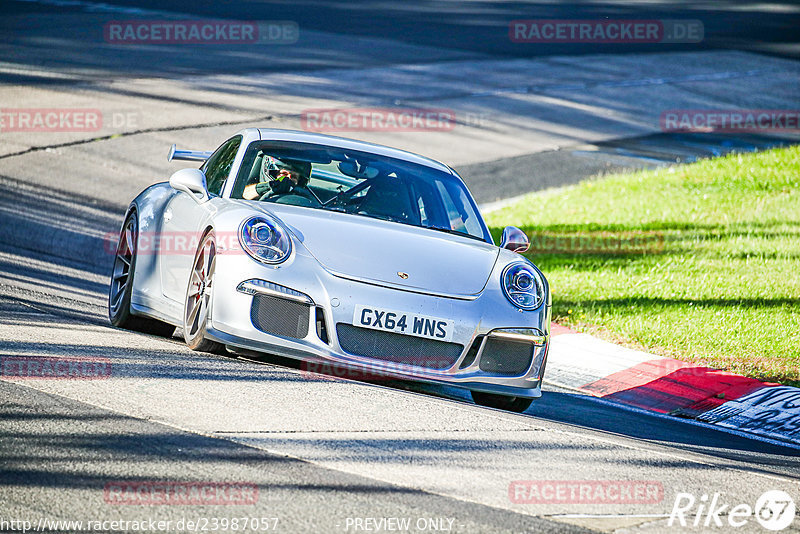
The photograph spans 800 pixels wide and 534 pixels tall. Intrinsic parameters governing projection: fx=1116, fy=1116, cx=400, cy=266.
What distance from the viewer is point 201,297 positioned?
20.5 feet

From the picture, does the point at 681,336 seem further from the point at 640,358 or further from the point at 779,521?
the point at 779,521

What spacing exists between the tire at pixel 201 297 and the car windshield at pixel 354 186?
0.59 metres

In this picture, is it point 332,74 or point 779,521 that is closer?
point 779,521

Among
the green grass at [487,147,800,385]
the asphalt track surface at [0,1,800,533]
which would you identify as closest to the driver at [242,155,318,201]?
the asphalt track surface at [0,1,800,533]

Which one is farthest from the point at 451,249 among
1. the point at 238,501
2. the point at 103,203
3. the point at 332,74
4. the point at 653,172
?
the point at 332,74

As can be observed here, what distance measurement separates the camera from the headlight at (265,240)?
19.6 ft

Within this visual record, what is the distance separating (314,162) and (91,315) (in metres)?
2.05

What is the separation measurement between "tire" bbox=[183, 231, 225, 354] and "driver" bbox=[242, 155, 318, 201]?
0.56m

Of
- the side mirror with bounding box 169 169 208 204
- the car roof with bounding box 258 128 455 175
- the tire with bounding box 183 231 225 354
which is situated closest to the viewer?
the tire with bounding box 183 231 225 354

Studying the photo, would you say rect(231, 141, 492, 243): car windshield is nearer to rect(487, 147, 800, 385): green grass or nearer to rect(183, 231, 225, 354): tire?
rect(183, 231, 225, 354): tire

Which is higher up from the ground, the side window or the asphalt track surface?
the side window

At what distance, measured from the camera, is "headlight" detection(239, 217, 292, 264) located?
Result: 598 centimetres

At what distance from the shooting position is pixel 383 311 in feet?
19.3

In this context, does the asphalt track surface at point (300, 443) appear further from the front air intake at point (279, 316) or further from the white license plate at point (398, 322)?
the white license plate at point (398, 322)
